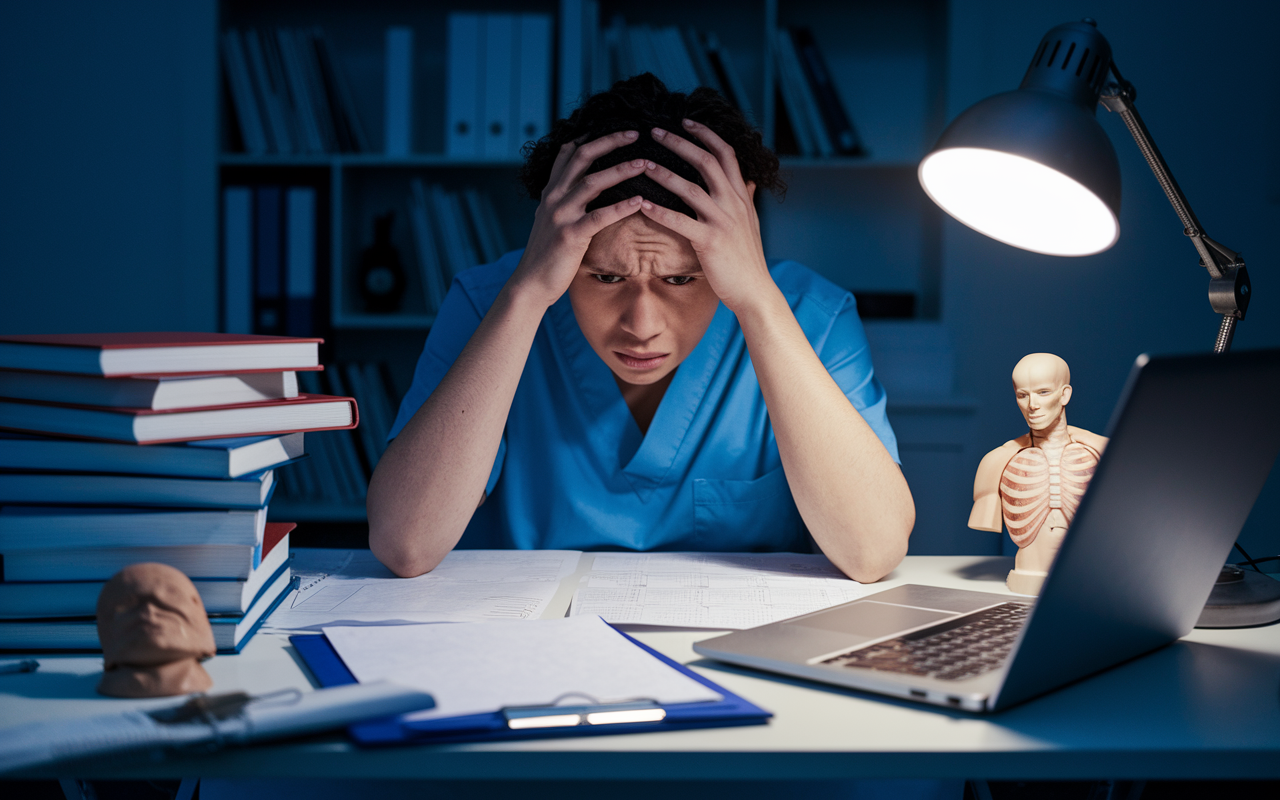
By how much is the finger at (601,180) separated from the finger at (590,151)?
0.08 feet

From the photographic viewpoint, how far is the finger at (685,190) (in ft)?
3.35

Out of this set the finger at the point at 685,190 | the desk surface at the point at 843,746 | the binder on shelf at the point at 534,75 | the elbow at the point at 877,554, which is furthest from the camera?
the binder on shelf at the point at 534,75

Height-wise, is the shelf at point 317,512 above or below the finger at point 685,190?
below

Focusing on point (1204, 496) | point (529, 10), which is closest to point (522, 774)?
point (1204, 496)

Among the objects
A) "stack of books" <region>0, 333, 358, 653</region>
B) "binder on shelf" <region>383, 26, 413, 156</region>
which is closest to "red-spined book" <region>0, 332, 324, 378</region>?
"stack of books" <region>0, 333, 358, 653</region>

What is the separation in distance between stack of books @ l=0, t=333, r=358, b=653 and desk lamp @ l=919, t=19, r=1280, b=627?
0.68 meters

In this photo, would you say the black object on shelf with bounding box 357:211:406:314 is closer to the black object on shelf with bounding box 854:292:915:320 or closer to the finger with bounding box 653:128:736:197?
the black object on shelf with bounding box 854:292:915:320

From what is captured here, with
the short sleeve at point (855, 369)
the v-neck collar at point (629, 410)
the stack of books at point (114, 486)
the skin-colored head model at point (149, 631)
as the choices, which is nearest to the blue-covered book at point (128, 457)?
the stack of books at point (114, 486)

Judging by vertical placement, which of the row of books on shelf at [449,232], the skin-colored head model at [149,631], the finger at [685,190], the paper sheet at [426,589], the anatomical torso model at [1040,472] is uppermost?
the row of books on shelf at [449,232]

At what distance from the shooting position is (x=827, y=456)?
0.99 metres

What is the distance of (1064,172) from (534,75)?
1747 mm

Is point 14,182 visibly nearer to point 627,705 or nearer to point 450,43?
point 450,43

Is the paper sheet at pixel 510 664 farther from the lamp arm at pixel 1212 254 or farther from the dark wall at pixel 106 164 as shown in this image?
the dark wall at pixel 106 164

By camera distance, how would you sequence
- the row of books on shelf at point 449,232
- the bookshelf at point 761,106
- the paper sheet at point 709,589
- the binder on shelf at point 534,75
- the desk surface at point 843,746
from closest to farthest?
the desk surface at point 843,746 < the paper sheet at point 709,589 < the binder on shelf at point 534,75 < the row of books on shelf at point 449,232 < the bookshelf at point 761,106
